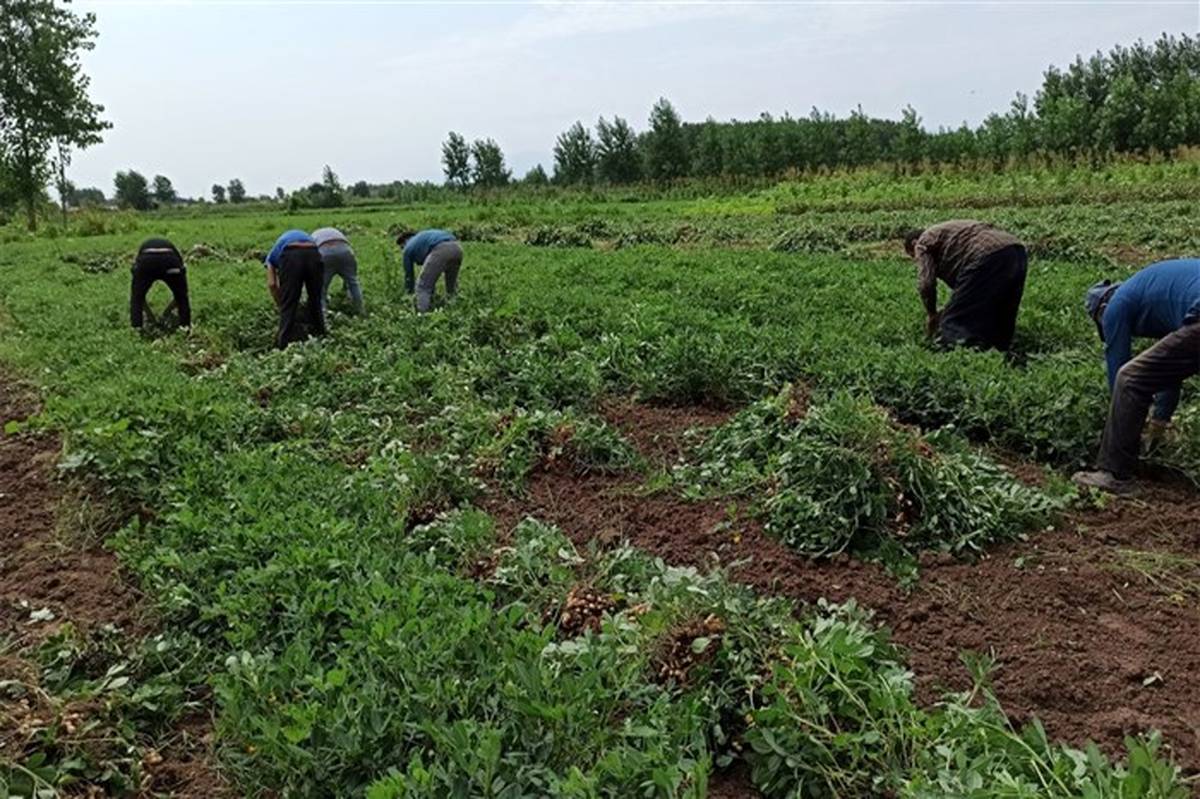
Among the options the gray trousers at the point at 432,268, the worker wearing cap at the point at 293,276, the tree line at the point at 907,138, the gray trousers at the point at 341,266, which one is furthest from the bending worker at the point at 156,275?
the tree line at the point at 907,138

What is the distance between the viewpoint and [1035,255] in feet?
43.6

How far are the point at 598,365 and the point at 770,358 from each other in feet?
4.78

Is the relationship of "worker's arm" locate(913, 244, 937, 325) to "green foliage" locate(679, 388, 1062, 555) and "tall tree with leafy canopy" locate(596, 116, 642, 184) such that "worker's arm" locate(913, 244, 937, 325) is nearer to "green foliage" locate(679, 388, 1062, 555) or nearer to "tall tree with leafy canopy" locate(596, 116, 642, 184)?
"green foliage" locate(679, 388, 1062, 555)

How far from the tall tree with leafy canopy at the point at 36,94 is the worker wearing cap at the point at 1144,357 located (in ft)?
124

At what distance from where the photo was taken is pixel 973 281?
25.4 ft

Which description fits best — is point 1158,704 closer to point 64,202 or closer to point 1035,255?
point 1035,255

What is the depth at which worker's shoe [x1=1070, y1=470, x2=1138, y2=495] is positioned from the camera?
16.9ft

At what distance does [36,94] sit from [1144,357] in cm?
3988

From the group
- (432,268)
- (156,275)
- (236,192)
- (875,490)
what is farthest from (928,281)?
(236,192)

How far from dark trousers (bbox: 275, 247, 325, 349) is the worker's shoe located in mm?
7405

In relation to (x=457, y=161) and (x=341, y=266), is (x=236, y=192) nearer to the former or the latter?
(x=457, y=161)

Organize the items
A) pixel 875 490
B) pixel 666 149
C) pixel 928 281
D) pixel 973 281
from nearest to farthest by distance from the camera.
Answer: pixel 875 490
pixel 973 281
pixel 928 281
pixel 666 149

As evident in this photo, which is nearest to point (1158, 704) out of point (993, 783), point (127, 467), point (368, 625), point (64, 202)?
point (993, 783)

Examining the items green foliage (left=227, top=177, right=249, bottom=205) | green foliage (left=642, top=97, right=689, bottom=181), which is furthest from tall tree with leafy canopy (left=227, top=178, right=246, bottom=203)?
green foliage (left=642, top=97, right=689, bottom=181)
